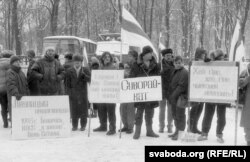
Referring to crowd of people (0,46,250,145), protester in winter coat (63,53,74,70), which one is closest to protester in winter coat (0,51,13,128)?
crowd of people (0,46,250,145)

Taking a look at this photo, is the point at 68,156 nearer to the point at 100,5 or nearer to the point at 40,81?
the point at 40,81

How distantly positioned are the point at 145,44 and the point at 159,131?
1.96m

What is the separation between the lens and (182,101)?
27.5ft

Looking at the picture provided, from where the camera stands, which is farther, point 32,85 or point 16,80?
point 32,85

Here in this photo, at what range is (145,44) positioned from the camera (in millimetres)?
9180

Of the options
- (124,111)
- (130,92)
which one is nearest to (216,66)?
(130,92)

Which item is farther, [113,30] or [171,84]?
[113,30]

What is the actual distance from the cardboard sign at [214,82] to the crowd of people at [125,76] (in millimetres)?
225

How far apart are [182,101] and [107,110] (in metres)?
1.73

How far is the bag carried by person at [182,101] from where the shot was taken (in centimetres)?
834

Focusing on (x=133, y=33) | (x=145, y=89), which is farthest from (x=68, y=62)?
(x=145, y=89)

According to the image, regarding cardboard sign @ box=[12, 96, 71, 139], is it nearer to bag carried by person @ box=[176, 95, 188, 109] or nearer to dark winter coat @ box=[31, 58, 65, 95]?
dark winter coat @ box=[31, 58, 65, 95]

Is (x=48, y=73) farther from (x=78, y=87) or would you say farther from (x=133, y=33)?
(x=133, y=33)

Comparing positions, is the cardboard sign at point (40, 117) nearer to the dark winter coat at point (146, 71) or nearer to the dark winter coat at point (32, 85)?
the dark winter coat at point (32, 85)
